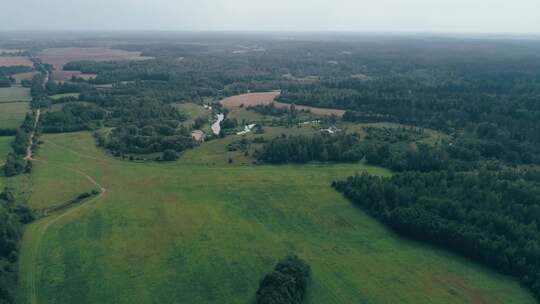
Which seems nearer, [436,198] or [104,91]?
[436,198]

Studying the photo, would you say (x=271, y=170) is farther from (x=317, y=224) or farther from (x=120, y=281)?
(x=120, y=281)

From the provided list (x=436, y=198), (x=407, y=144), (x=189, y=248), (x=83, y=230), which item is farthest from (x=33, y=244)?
(x=407, y=144)

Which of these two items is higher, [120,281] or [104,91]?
[104,91]

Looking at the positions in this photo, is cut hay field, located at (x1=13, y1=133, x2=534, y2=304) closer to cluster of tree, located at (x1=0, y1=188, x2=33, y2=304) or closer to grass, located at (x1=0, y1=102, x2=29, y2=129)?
cluster of tree, located at (x1=0, y1=188, x2=33, y2=304)

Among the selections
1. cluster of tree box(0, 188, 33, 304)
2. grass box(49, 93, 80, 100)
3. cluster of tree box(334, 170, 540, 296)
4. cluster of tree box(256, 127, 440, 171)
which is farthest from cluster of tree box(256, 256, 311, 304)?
grass box(49, 93, 80, 100)

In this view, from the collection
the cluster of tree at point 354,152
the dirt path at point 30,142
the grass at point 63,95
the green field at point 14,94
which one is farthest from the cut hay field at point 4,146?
the cluster of tree at point 354,152

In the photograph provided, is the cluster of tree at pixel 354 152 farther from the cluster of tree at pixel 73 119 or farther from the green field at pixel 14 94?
the green field at pixel 14 94
